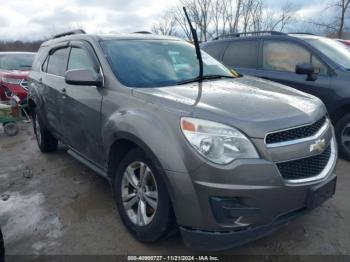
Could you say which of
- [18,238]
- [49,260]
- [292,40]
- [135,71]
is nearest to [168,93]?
[135,71]

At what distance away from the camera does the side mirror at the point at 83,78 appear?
3256 millimetres

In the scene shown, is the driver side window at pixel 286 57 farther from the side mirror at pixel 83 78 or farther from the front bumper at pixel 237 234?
the side mirror at pixel 83 78

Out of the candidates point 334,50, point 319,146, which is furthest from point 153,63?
point 334,50

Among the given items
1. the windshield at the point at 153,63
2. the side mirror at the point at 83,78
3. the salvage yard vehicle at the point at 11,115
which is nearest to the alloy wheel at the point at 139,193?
the windshield at the point at 153,63

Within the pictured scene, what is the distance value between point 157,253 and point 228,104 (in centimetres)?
133

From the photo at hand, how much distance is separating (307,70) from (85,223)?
3529mm

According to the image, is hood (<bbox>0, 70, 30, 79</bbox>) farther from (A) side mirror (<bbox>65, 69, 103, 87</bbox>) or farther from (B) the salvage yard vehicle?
(A) side mirror (<bbox>65, 69, 103, 87</bbox>)

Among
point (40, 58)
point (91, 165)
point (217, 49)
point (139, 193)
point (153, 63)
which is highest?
point (153, 63)

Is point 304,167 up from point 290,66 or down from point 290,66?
down

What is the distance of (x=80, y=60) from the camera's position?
3.95 m

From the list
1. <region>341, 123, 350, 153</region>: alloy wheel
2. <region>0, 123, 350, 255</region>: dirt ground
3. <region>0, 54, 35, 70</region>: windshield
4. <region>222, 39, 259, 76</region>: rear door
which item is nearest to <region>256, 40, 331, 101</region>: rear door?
<region>222, 39, 259, 76</region>: rear door

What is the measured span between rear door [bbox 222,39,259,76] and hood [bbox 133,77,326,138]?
8.71ft

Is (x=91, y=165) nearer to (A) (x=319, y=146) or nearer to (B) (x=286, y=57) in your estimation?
(A) (x=319, y=146)

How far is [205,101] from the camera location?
8.75 ft
